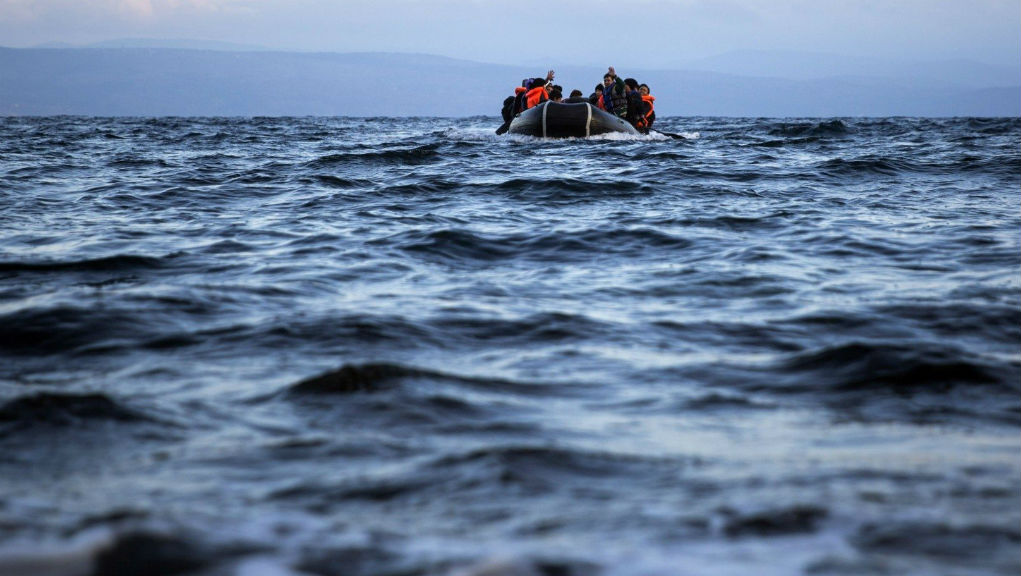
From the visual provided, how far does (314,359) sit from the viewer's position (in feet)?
13.8

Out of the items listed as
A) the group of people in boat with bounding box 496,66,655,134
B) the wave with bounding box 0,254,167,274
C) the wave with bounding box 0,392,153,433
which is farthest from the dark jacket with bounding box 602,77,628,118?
the wave with bounding box 0,392,153,433

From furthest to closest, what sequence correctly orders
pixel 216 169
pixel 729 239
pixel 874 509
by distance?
pixel 216 169
pixel 729 239
pixel 874 509

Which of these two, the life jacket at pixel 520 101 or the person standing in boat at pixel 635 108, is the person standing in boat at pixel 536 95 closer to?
the life jacket at pixel 520 101

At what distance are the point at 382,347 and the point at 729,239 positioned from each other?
4.68 m

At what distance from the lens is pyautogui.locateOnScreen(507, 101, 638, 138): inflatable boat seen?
69.2 ft

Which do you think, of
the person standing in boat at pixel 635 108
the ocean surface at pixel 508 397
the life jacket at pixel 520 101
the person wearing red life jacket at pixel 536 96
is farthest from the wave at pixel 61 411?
the life jacket at pixel 520 101

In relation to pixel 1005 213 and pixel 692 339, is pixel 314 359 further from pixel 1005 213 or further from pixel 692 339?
pixel 1005 213

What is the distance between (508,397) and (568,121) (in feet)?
58.8

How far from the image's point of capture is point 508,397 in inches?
148

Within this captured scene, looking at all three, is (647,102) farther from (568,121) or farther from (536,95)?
(568,121)

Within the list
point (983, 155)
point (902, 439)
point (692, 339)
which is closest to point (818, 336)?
point (692, 339)

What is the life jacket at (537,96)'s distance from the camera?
23875 mm

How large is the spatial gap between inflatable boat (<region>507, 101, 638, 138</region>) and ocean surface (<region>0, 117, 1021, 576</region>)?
12111 mm

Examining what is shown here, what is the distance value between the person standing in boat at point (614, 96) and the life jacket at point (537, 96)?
151cm
